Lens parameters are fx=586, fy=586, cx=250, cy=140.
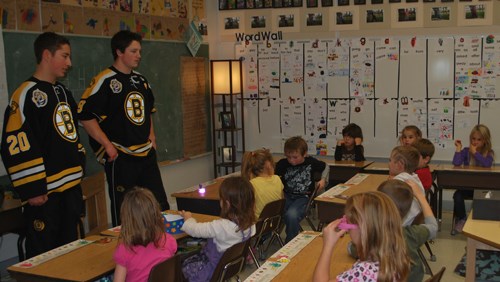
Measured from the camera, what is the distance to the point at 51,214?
12.4 ft

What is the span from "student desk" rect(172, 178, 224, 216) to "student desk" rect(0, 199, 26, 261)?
1.22 metres

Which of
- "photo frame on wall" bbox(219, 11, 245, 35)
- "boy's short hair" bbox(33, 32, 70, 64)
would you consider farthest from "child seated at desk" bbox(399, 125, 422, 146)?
"boy's short hair" bbox(33, 32, 70, 64)

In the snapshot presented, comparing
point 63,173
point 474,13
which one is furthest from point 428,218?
point 474,13

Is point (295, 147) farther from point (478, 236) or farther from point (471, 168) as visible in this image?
point (478, 236)

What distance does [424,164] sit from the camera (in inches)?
223

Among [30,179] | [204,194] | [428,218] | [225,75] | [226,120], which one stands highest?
[225,75]

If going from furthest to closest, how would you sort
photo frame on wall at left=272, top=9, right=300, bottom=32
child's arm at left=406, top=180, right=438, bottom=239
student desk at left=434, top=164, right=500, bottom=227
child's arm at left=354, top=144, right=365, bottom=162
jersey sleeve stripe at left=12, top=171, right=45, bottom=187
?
photo frame on wall at left=272, top=9, right=300, bottom=32
child's arm at left=354, top=144, right=365, bottom=162
student desk at left=434, top=164, right=500, bottom=227
jersey sleeve stripe at left=12, top=171, right=45, bottom=187
child's arm at left=406, top=180, right=438, bottom=239

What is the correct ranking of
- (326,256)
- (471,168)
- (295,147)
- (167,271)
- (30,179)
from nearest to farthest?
(326,256)
(167,271)
(30,179)
(295,147)
(471,168)

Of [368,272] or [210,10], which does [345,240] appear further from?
[210,10]

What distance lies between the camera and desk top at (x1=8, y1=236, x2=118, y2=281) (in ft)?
8.91

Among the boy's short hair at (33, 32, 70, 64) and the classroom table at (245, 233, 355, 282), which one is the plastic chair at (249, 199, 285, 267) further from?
the boy's short hair at (33, 32, 70, 64)

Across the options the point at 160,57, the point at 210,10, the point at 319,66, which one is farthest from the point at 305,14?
the point at 160,57

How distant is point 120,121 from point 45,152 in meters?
0.79

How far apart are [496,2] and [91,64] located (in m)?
4.50
